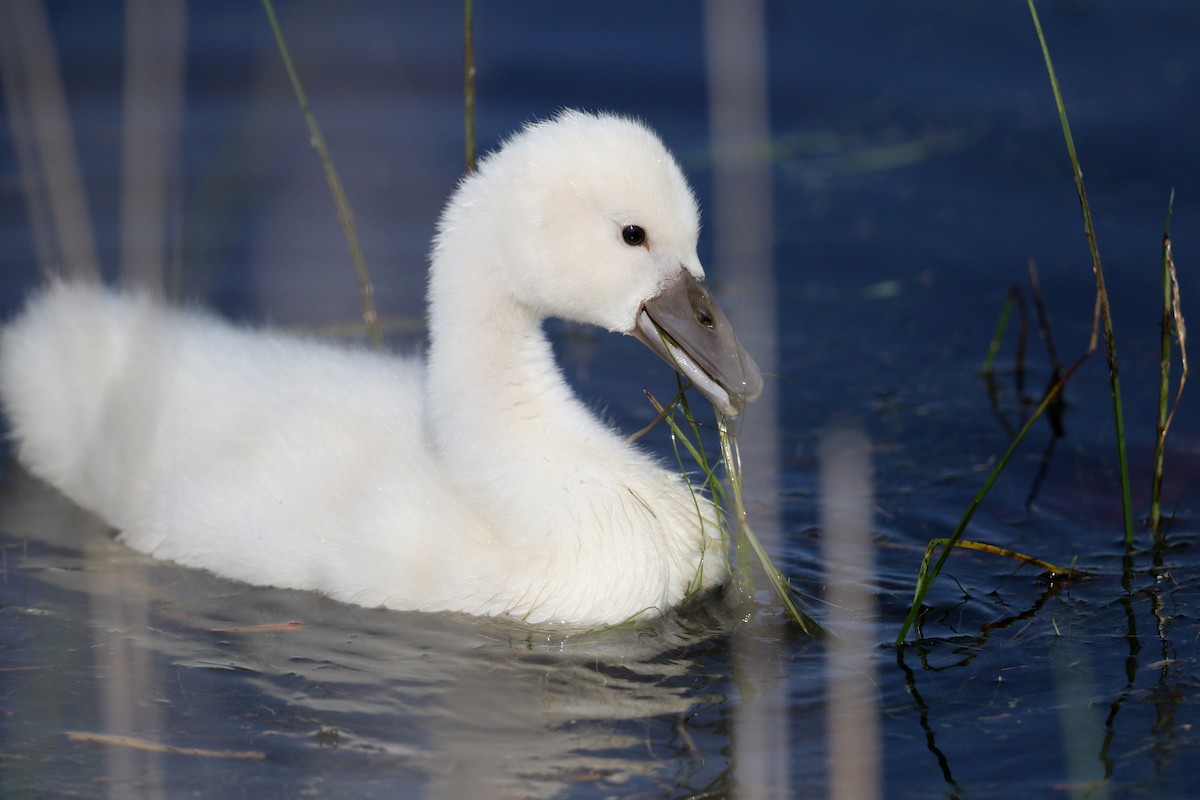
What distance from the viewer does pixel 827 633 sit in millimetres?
5270

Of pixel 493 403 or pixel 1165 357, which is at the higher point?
pixel 1165 357

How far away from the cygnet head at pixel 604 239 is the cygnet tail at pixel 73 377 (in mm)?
1708

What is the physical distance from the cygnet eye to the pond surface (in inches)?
31.7

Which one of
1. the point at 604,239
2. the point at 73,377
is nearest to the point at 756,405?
the point at 604,239

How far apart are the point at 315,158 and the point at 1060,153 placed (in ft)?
13.6

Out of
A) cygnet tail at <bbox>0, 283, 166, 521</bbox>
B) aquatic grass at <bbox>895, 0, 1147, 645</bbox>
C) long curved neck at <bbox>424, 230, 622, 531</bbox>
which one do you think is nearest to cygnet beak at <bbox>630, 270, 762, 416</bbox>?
long curved neck at <bbox>424, 230, 622, 531</bbox>

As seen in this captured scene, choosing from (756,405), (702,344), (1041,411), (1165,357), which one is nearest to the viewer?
(702,344)

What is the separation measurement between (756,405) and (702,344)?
1877 millimetres

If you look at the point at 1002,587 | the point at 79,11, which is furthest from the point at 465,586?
the point at 79,11

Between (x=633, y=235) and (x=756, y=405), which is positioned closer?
(x=633, y=235)

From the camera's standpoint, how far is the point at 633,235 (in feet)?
17.4

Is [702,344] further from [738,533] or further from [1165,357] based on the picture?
[1165,357]

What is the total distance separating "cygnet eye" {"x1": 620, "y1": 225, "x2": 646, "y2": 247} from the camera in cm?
527

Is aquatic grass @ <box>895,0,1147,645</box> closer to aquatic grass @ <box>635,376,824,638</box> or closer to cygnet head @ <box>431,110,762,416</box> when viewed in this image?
aquatic grass @ <box>635,376,824,638</box>
